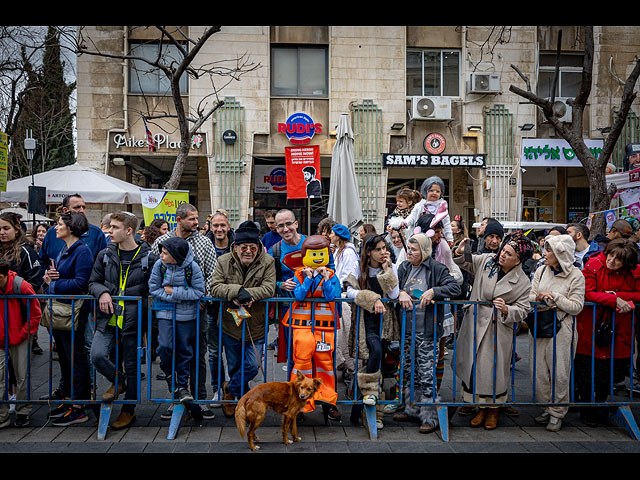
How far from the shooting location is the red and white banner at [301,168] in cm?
1627

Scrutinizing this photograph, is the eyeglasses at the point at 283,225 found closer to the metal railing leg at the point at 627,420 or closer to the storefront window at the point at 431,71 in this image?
the metal railing leg at the point at 627,420

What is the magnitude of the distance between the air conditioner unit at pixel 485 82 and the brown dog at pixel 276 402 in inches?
583

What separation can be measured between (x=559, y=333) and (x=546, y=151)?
14017 mm

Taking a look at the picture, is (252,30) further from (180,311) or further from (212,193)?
(180,311)

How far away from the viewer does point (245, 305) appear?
5207 millimetres

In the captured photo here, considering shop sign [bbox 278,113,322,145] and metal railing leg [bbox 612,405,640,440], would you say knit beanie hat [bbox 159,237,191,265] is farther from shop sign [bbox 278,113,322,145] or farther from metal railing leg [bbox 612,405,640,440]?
shop sign [bbox 278,113,322,145]

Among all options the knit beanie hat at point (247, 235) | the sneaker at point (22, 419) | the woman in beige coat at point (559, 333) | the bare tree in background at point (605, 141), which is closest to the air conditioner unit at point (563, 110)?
the bare tree in background at point (605, 141)

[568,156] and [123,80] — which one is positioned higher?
[123,80]

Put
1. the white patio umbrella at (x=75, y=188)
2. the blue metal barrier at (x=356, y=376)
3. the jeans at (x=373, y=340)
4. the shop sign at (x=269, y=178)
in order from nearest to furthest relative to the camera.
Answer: the blue metal barrier at (x=356, y=376) → the jeans at (x=373, y=340) → the white patio umbrella at (x=75, y=188) → the shop sign at (x=269, y=178)

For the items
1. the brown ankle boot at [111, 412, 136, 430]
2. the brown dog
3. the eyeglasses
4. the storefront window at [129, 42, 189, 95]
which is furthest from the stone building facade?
the brown dog

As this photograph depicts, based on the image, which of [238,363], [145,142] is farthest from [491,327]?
[145,142]

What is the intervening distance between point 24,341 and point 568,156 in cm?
1726

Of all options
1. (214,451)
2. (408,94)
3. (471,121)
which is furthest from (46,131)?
(214,451)

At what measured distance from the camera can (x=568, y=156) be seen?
58.7 ft
